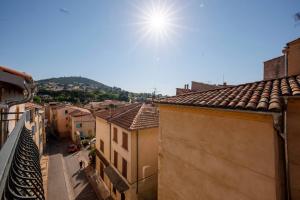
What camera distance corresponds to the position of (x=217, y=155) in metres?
5.30

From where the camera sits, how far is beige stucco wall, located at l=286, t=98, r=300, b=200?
12.9 ft

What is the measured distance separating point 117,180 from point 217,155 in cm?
1019

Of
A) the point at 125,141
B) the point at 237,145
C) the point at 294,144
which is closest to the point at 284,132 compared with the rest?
the point at 294,144

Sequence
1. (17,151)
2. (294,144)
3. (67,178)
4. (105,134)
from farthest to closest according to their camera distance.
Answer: (67,178)
(105,134)
(294,144)
(17,151)

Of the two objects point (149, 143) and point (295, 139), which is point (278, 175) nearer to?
point (295, 139)

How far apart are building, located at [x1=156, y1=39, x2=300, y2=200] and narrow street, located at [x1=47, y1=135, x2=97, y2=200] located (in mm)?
12208

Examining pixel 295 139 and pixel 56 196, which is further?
pixel 56 196

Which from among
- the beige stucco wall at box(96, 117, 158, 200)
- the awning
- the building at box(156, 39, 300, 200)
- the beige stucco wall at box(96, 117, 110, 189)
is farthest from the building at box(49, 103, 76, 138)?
the building at box(156, 39, 300, 200)

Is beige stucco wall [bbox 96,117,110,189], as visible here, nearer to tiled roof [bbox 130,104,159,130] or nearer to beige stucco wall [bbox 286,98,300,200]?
tiled roof [bbox 130,104,159,130]

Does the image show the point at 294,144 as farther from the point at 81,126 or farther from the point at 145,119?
the point at 81,126

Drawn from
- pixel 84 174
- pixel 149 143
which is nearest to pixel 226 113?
pixel 149 143

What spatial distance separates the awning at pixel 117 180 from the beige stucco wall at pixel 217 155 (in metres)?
5.28

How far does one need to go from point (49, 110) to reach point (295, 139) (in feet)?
168

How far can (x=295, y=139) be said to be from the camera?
155 inches
